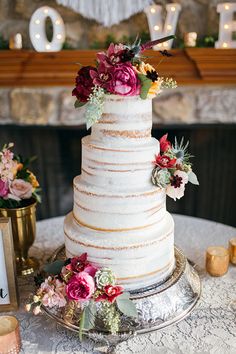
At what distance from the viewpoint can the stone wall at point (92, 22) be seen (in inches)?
89.0

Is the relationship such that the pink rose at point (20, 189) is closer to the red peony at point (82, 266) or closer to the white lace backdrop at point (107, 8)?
the red peony at point (82, 266)

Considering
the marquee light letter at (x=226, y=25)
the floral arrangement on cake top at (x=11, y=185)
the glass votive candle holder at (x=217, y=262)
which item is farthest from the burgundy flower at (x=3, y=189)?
the marquee light letter at (x=226, y=25)

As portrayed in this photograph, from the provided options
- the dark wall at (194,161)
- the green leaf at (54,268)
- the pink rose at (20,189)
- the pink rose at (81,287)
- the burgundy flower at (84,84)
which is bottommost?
the dark wall at (194,161)

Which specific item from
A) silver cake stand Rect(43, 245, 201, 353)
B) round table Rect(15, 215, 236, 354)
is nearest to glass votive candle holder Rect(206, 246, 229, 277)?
round table Rect(15, 215, 236, 354)

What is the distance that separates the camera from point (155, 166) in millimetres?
1129

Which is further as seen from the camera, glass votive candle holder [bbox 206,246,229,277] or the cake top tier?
glass votive candle holder [bbox 206,246,229,277]

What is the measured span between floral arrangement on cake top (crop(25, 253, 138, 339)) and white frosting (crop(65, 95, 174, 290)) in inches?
2.4

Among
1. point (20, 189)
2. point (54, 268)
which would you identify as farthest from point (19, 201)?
point (54, 268)

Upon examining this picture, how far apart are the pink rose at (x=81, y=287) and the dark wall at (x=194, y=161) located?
64.4 inches

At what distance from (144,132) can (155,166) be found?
0.32 ft

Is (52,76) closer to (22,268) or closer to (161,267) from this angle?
(22,268)

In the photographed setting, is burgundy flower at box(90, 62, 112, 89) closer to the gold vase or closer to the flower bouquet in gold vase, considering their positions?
the flower bouquet in gold vase

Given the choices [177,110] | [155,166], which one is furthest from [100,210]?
[177,110]

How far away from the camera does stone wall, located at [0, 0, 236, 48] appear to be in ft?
7.42
